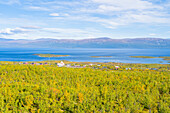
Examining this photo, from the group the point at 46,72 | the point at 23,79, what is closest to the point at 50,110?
the point at 23,79

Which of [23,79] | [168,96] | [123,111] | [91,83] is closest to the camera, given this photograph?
[123,111]

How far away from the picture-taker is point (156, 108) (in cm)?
845

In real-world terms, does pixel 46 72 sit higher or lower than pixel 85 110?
higher

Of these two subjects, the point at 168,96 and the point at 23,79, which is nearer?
the point at 168,96

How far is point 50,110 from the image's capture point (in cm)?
779

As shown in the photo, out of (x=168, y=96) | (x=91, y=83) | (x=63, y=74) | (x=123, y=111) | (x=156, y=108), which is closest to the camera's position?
(x=123, y=111)

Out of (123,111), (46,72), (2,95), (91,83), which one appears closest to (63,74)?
(46,72)

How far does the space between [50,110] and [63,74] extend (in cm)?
556

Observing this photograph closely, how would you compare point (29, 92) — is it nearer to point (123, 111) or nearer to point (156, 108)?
point (123, 111)

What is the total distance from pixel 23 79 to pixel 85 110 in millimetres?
6237

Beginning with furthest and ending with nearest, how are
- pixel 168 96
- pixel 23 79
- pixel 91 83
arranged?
pixel 23 79 → pixel 91 83 → pixel 168 96

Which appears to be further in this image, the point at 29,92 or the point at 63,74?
the point at 63,74

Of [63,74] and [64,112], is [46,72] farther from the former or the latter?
[64,112]

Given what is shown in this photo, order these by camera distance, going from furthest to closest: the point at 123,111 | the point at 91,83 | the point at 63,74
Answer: the point at 63,74
the point at 91,83
the point at 123,111
